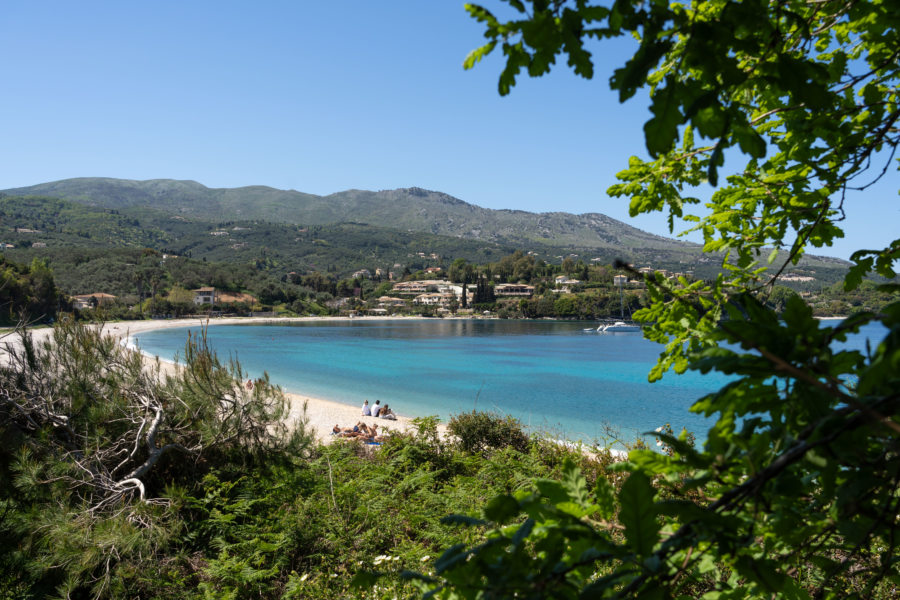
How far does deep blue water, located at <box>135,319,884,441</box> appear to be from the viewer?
21.4 m

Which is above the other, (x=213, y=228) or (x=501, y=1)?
(x=213, y=228)

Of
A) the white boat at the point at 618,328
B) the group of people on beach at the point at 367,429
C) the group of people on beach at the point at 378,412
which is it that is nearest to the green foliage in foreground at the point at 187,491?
the group of people on beach at the point at 367,429

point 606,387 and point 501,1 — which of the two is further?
Answer: point 606,387

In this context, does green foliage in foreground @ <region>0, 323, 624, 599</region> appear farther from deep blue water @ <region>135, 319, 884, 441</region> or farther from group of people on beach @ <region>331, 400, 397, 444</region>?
deep blue water @ <region>135, 319, 884, 441</region>

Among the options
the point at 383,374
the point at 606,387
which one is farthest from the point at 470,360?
the point at 606,387

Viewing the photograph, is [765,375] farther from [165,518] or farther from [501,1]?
[165,518]

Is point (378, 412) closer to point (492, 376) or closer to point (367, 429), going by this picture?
point (367, 429)

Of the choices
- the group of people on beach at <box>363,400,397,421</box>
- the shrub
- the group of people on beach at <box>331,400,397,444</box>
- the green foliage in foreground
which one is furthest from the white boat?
the green foliage in foreground

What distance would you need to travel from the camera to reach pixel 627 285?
10212 centimetres

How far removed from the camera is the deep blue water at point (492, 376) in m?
21.4

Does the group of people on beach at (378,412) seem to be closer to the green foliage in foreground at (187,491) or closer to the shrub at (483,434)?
the shrub at (483,434)

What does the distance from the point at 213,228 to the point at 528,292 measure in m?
145

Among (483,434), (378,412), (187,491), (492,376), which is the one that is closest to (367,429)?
(378,412)

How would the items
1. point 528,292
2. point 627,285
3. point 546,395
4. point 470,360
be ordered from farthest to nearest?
1. point 528,292
2. point 627,285
3. point 470,360
4. point 546,395
